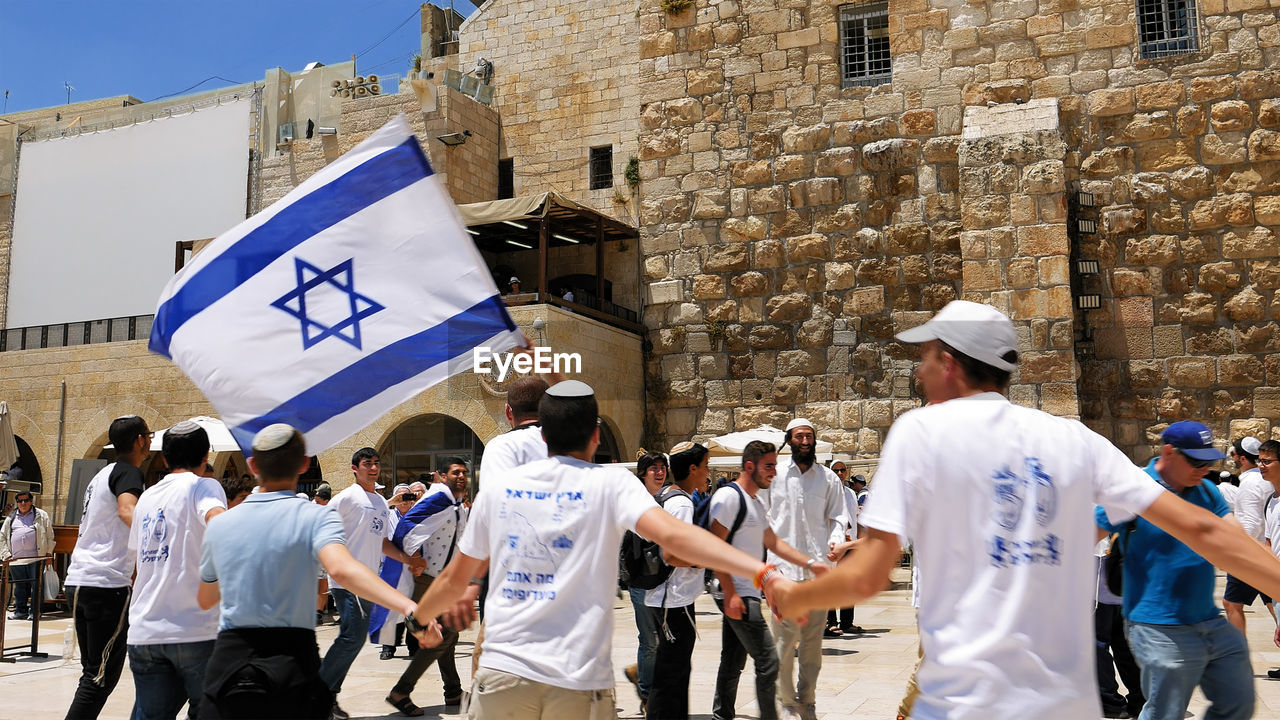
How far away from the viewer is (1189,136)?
47.3 feet

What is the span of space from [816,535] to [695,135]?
11005 mm

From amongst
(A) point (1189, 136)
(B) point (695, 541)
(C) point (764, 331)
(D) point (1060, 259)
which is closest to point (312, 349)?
(B) point (695, 541)

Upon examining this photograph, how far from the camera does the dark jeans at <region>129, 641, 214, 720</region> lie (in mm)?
4086

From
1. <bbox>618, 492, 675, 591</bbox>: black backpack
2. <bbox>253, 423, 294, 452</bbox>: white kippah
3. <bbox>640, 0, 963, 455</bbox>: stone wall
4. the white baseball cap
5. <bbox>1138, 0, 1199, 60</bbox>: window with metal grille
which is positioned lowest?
→ <bbox>618, 492, 675, 591</bbox>: black backpack

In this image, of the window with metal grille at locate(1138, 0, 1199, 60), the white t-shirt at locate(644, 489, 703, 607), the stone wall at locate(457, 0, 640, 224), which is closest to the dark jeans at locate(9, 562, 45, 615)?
the white t-shirt at locate(644, 489, 703, 607)

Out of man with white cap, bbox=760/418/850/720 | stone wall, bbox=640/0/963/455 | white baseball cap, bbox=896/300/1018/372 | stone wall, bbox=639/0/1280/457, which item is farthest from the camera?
stone wall, bbox=640/0/963/455

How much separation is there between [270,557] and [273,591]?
0.11m

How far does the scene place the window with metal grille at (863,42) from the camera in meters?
16.2

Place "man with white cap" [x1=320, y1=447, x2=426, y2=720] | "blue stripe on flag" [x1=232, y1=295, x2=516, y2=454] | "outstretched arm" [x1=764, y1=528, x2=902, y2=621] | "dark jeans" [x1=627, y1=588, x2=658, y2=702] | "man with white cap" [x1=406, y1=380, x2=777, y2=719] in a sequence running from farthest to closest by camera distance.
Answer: "man with white cap" [x1=320, y1=447, x2=426, y2=720]
"dark jeans" [x1=627, y1=588, x2=658, y2=702]
"blue stripe on flag" [x1=232, y1=295, x2=516, y2=454]
"man with white cap" [x1=406, y1=380, x2=777, y2=719]
"outstretched arm" [x1=764, y1=528, x2=902, y2=621]

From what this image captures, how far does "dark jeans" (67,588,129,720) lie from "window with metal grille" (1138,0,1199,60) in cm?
1432

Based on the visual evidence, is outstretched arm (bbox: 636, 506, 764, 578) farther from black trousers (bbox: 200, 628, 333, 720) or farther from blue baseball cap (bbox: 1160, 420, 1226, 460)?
blue baseball cap (bbox: 1160, 420, 1226, 460)

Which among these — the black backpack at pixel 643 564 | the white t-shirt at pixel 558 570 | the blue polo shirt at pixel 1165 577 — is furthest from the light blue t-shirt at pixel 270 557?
the blue polo shirt at pixel 1165 577

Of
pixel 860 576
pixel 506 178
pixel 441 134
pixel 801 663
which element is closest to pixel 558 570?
pixel 860 576

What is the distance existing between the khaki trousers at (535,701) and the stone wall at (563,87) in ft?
51.9
